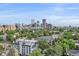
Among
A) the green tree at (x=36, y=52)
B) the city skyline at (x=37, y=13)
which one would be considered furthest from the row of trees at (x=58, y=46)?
the city skyline at (x=37, y=13)

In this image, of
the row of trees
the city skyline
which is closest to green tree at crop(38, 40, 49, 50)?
the row of trees

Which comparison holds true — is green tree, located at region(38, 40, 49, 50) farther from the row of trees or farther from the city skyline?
the city skyline

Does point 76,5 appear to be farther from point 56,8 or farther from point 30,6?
point 30,6

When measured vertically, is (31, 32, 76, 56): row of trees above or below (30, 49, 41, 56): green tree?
above

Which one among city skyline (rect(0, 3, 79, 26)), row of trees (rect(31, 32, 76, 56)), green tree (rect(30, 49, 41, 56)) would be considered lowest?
green tree (rect(30, 49, 41, 56))

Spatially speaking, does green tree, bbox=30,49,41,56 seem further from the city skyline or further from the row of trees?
the city skyline

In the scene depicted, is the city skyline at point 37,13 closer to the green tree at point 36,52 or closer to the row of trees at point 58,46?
the row of trees at point 58,46

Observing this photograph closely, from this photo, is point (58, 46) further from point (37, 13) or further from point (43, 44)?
point (37, 13)

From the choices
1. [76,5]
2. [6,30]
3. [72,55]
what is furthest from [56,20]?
[6,30]
